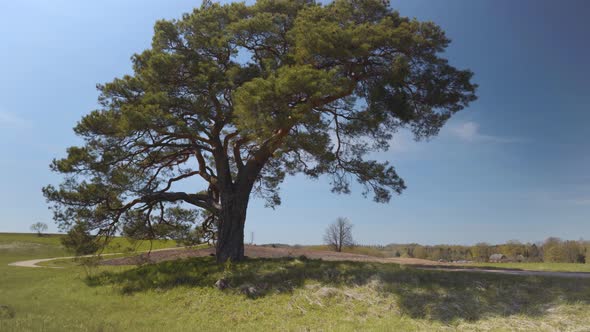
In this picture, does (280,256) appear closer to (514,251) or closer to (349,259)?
(349,259)

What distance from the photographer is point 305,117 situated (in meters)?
12.5

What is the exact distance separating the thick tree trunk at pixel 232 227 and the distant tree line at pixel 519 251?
17798 mm

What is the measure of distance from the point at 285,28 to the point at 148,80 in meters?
6.09

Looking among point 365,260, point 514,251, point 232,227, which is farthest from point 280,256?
point 514,251

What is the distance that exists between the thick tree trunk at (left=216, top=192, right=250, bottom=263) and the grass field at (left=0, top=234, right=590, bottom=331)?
645mm

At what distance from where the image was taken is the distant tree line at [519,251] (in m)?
23.0

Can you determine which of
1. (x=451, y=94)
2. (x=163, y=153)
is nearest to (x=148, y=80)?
(x=163, y=153)

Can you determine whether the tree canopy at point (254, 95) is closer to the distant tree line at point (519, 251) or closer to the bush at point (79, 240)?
the bush at point (79, 240)

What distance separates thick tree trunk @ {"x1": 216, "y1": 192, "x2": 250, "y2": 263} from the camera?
15.8 m

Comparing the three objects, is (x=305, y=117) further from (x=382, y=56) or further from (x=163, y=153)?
(x=163, y=153)

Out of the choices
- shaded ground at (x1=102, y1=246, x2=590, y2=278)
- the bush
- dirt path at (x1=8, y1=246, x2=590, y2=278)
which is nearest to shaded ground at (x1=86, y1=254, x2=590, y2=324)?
shaded ground at (x1=102, y1=246, x2=590, y2=278)

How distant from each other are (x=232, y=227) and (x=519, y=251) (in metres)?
23.0

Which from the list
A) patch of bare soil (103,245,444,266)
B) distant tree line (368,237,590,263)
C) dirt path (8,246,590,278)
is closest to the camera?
dirt path (8,246,590,278)

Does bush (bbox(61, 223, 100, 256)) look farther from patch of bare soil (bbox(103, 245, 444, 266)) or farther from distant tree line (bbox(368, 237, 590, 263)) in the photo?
distant tree line (bbox(368, 237, 590, 263))
